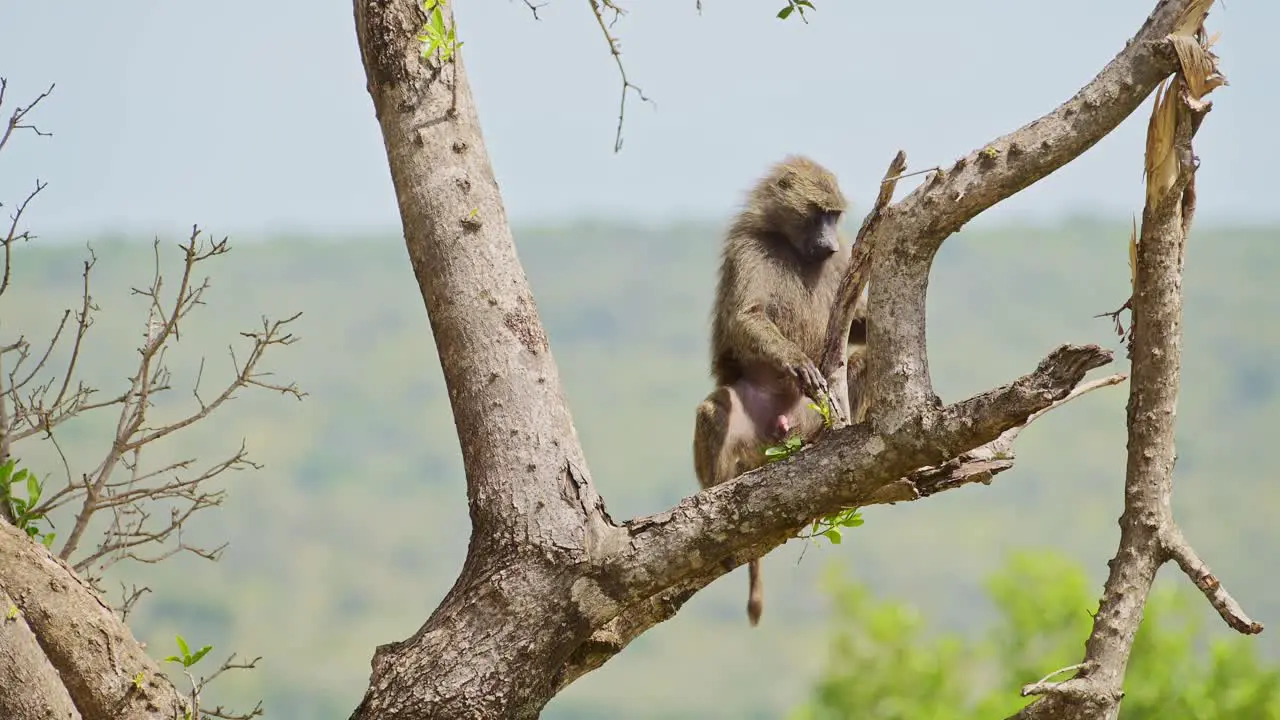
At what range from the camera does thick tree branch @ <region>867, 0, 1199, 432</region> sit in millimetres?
3619

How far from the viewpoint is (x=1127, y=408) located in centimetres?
398

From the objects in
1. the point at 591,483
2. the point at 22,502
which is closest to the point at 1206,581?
the point at 591,483

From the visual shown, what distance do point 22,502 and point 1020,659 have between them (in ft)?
44.8

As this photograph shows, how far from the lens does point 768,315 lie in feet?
19.5

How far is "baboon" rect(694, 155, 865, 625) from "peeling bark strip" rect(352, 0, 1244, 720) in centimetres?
141

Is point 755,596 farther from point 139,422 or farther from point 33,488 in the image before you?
point 33,488

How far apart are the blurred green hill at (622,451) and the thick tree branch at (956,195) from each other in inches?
1490

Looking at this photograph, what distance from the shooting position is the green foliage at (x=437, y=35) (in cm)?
418

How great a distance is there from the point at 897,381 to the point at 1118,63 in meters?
1.00

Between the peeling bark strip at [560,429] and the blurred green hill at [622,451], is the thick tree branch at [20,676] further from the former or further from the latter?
the blurred green hill at [622,451]

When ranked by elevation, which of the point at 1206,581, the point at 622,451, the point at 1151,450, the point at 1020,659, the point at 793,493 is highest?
the point at 622,451

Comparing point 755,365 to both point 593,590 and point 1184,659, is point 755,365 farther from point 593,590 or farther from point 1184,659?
point 1184,659

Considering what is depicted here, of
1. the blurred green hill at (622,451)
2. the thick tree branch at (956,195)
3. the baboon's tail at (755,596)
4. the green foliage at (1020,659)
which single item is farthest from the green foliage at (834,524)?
the blurred green hill at (622,451)

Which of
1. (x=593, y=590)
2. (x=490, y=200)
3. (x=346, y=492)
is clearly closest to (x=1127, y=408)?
(x=593, y=590)
